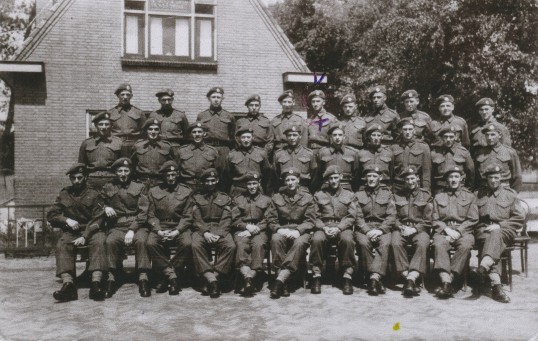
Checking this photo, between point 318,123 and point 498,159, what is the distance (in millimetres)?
2546

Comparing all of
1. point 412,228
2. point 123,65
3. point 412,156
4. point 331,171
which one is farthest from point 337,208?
point 123,65

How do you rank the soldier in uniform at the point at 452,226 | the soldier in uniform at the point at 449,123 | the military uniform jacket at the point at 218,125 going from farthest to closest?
the military uniform jacket at the point at 218,125 → the soldier in uniform at the point at 449,123 → the soldier in uniform at the point at 452,226

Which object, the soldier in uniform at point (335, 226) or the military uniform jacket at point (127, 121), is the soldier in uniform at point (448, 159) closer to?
the soldier in uniform at point (335, 226)

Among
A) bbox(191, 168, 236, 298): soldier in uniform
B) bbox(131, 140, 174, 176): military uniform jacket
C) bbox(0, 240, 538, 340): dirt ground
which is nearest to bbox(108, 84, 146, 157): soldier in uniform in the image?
bbox(131, 140, 174, 176): military uniform jacket

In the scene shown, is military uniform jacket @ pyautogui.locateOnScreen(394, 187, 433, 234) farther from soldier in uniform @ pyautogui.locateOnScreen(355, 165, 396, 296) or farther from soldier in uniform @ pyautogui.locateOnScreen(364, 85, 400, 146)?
soldier in uniform @ pyautogui.locateOnScreen(364, 85, 400, 146)

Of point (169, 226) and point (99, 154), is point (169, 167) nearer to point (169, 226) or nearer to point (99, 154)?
point (169, 226)

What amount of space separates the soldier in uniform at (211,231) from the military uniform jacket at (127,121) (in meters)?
1.90

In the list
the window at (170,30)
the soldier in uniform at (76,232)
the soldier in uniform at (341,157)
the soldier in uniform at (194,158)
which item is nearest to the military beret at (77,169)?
the soldier in uniform at (76,232)

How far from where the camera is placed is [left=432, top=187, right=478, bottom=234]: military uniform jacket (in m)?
6.75

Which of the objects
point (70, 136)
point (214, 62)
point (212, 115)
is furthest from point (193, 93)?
point (212, 115)

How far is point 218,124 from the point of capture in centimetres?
820

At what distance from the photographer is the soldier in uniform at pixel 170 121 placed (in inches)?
319

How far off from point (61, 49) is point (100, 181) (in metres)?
5.64

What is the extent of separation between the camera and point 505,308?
19.2 feet
